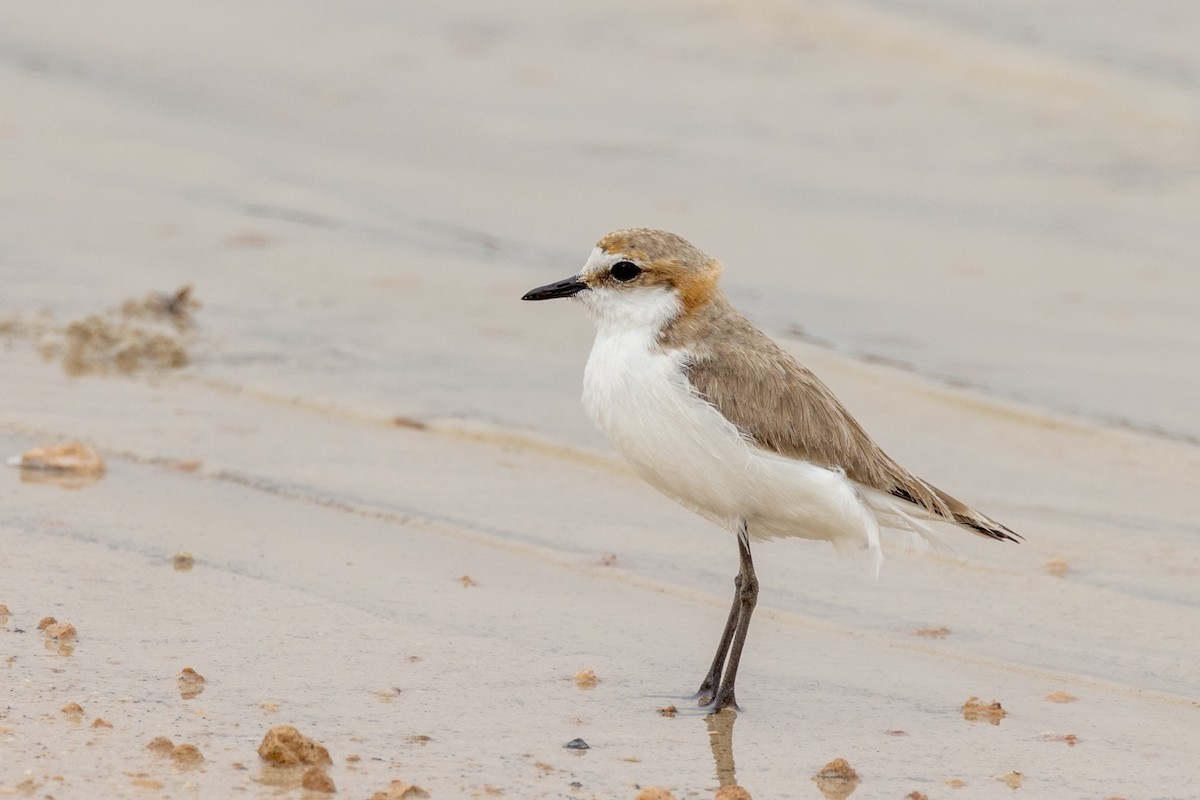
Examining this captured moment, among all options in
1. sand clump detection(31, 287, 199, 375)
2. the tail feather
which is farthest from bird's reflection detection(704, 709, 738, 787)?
sand clump detection(31, 287, 199, 375)

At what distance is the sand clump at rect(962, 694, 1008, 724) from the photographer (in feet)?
17.1

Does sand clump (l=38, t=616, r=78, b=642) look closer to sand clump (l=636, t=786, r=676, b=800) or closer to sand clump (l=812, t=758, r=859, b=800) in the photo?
sand clump (l=636, t=786, r=676, b=800)

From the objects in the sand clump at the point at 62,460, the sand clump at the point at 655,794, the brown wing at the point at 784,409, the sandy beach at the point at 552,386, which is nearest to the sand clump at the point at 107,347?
the sandy beach at the point at 552,386

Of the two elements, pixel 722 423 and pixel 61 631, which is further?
pixel 722 423

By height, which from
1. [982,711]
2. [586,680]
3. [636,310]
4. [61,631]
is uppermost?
[636,310]

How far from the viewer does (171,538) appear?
641cm

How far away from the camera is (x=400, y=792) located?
13.9 ft

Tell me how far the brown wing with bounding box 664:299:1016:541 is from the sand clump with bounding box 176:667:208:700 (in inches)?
72.7

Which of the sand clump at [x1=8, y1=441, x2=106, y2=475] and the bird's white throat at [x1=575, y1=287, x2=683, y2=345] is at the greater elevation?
the bird's white throat at [x1=575, y1=287, x2=683, y2=345]

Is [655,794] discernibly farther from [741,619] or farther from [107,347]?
[107,347]

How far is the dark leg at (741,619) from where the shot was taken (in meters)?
5.30

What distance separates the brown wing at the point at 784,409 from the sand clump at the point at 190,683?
6.06 ft

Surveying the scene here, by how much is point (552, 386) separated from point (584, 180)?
392cm

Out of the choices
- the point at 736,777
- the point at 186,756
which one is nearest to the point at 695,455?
the point at 736,777
